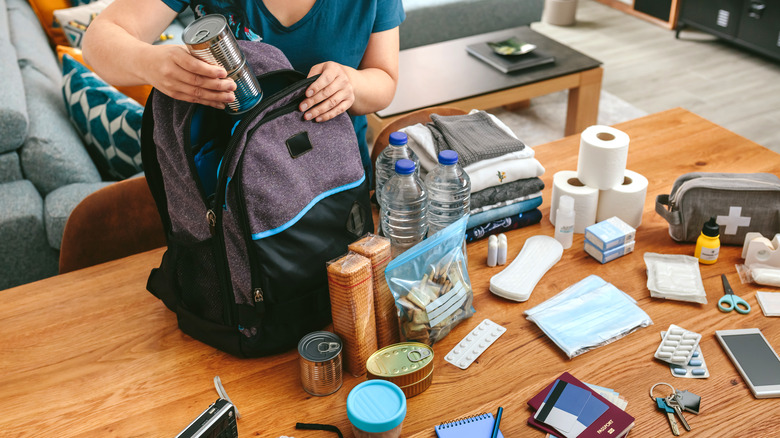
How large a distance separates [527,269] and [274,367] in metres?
0.50

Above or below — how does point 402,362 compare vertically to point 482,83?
above

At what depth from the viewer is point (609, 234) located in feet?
3.93

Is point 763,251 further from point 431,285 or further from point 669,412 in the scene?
point 431,285

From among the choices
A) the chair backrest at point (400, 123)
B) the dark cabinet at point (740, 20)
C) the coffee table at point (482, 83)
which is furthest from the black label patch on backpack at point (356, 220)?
the dark cabinet at point (740, 20)

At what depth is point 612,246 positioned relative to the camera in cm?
120

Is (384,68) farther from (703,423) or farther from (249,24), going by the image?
(703,423)

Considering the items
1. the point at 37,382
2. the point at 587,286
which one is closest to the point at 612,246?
the point at 587,286

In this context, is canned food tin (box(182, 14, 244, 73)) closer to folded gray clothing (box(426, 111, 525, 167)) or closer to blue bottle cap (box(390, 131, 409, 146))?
blue bottle cap (box(390, 131, 409, 146))

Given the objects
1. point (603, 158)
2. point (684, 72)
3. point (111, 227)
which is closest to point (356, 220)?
point (603, 158)

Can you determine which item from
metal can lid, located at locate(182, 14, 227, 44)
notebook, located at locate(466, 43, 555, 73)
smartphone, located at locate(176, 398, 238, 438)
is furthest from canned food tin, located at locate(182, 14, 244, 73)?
notebook, located at locate(466, 43, 555, 73)

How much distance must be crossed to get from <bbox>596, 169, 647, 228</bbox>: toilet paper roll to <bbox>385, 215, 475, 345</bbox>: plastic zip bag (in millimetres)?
402

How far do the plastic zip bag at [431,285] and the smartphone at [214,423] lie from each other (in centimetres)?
29

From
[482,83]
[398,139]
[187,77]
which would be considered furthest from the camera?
[482,83]

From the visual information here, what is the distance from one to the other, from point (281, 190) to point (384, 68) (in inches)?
16.2
